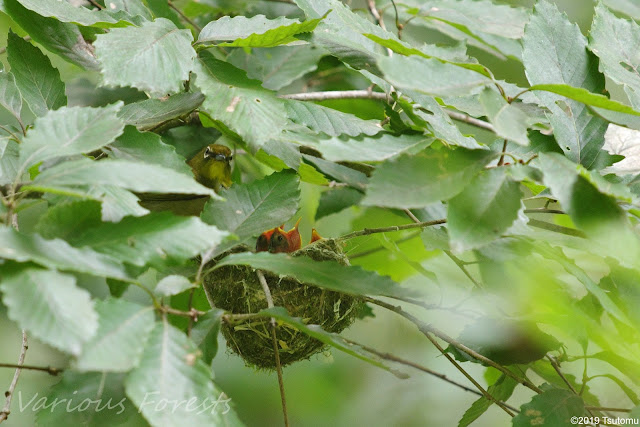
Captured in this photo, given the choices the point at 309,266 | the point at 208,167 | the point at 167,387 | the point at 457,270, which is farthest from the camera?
the point at 208,167

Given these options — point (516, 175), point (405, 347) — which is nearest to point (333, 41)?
point (516, 175)

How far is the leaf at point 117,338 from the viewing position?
1075 mm

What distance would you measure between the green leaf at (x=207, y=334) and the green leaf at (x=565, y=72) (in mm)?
1045

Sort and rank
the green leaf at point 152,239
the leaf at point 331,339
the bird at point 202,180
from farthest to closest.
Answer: the bird at point 202,180
the leaf at point 331,339
the green leaf at point 152,239

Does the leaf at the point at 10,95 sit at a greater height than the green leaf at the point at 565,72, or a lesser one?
lesser

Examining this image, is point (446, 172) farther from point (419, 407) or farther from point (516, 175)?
point (419, 407)

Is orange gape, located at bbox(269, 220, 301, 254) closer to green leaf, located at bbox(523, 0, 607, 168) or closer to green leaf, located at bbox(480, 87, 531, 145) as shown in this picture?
green leaf, located at bbox(523, 0, 607, 168)

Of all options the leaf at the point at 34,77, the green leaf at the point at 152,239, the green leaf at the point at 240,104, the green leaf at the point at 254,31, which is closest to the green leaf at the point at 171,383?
the green leaf at the point at 152,239

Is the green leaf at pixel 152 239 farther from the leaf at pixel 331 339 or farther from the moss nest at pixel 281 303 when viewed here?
the moss nest at pixel 281 303

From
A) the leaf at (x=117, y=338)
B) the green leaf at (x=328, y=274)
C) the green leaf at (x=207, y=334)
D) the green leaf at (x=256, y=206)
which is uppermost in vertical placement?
the leaf at (x=117, y=338)

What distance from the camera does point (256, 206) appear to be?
74.2 inches

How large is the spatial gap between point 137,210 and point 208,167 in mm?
2402

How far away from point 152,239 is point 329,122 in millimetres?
908

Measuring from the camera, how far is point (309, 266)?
5.24 feet
